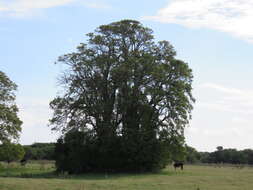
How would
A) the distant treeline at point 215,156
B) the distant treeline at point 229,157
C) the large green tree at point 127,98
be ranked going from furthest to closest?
1. the distant treeline at point 229,157
2. the distant treeline at point 215,156
3. the large green tree at point 127,98

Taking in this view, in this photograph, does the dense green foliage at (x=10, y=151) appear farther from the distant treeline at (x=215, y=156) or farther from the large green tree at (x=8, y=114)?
the distant treeline at (x=215, y=156)

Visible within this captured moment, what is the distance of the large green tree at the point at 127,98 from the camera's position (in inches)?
2060

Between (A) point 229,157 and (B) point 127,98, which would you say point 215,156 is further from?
(B) point 127,98

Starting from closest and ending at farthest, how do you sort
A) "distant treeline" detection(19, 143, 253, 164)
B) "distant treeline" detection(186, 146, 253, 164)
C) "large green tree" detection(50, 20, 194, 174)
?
"large green tree" detection(50, 20, 194, 174) < "distant treeline" detection(19, 143, 253, 164) < "distant treeline" detection(186, 146, 253, 164)

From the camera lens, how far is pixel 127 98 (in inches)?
2119

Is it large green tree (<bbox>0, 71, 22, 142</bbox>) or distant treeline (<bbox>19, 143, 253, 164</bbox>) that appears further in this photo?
distant treeline (<bbox>19, 143, 253, 164</bbox>)

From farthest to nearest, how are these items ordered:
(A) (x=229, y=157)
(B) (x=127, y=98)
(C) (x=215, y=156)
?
(C) (x=215, y=156) < (A) (x=229, y=157) < (B) (x=127, y=98)

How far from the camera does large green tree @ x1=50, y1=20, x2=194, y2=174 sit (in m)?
52.3

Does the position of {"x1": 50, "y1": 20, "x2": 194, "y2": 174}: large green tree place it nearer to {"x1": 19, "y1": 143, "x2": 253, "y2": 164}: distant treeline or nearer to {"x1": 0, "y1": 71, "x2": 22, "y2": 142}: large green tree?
{"x1": 0, "y1": 71, "x2": 22, "y2": 142}: large green tree

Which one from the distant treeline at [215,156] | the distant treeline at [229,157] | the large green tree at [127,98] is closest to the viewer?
the large green tree at [127,98]

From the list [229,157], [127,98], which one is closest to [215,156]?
[229,157]

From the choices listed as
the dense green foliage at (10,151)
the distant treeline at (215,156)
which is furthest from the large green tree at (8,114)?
the distant treeline at (215,156)

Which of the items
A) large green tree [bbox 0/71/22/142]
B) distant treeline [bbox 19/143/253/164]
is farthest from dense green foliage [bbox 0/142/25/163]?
distant treeline [bbox 19/143/253/164]

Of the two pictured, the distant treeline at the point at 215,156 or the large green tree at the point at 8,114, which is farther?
the distant treeline at the point at 215,156
